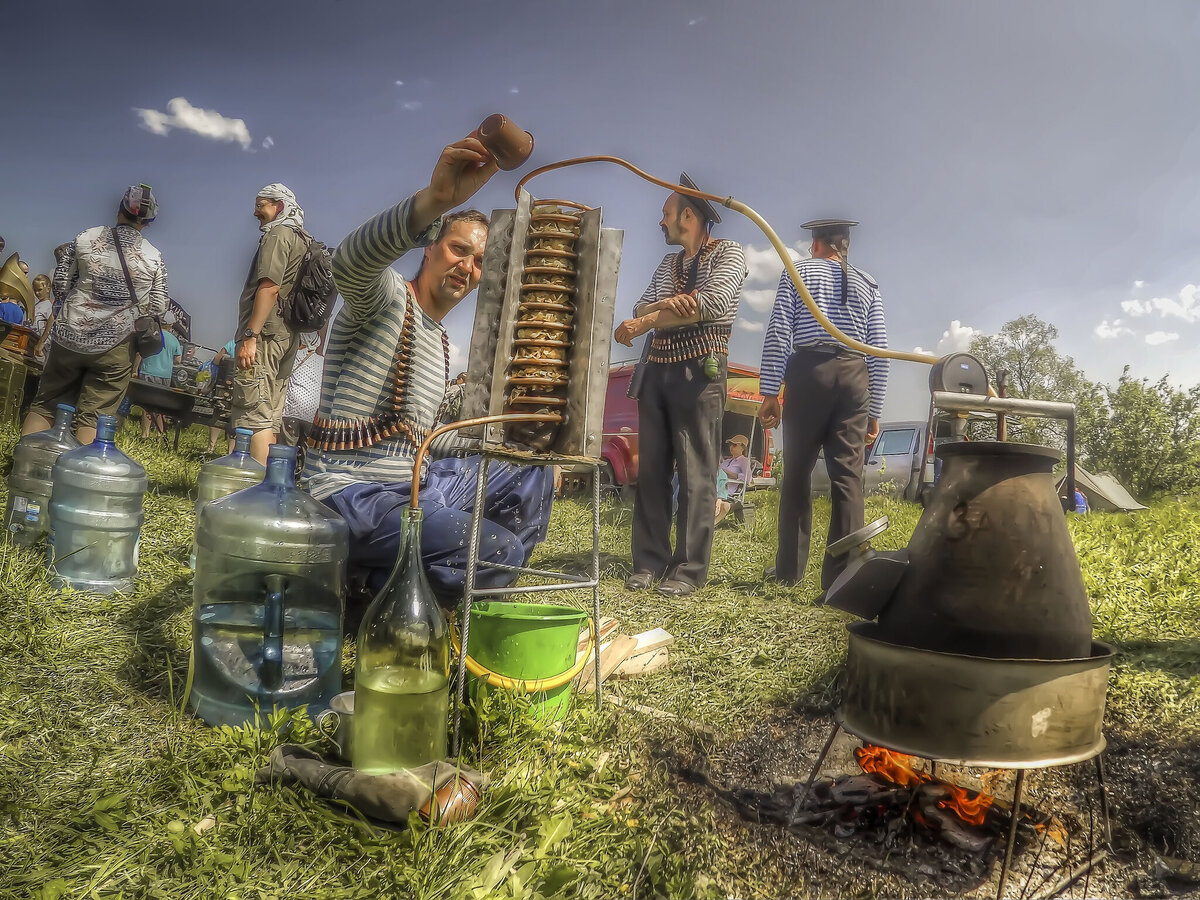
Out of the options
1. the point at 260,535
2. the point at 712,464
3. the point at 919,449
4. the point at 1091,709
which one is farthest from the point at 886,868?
the point at 919,449

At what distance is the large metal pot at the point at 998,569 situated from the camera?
6.46ft

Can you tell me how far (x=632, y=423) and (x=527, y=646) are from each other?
876 centimetres

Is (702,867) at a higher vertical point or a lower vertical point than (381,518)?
lower

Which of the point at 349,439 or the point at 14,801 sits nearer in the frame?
the point at 14,801

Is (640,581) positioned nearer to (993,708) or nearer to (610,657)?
(610,657)

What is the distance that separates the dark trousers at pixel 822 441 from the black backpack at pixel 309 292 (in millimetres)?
3478

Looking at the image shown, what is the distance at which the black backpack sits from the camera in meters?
5.25

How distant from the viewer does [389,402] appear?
2877 millimetres

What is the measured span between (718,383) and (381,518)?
2.79 meters

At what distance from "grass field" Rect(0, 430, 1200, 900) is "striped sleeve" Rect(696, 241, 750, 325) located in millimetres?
2077

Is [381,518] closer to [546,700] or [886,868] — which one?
[546,700]

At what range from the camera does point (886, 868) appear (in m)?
1.88

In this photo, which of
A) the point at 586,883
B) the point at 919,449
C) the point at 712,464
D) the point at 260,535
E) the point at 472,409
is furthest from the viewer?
the point at 919,449

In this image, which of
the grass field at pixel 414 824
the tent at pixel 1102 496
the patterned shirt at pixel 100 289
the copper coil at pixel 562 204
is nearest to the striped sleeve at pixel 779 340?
the grass field at pixel 414 824
